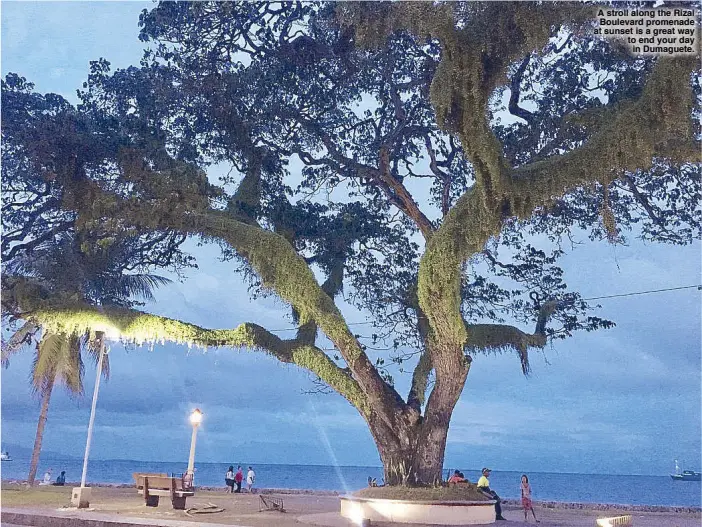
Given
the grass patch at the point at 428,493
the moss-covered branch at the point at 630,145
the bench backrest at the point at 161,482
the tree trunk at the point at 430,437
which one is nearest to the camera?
the moss-covered branch at the point at 630,145

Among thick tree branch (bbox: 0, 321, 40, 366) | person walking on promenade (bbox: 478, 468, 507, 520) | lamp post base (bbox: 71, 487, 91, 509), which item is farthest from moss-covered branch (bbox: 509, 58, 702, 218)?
thick tree branch (bbox: 0, 321, 40, 366)

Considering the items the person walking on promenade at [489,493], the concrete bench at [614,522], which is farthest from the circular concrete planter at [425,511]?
the concrete bench at [614,522]

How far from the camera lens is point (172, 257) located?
17484mm

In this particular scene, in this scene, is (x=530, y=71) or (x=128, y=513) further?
(x=530, y=71)

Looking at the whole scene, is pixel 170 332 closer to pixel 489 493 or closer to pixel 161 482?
pixel 161 482

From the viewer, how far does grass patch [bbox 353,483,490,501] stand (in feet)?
43.0

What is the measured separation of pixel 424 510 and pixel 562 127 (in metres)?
8.07

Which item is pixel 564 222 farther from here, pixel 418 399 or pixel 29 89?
pixel 29 89

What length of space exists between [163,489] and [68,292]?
16.8ft

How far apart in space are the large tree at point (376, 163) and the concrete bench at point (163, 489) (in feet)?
10.0

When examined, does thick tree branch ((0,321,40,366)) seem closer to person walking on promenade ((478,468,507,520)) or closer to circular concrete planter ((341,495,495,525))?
circular concrete planter ((341,495,495,525))

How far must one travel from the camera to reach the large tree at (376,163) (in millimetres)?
11164

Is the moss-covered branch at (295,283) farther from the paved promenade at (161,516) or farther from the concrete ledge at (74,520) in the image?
the concrete ledge at (74,520)

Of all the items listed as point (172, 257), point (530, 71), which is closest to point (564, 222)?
point (530, 71)
